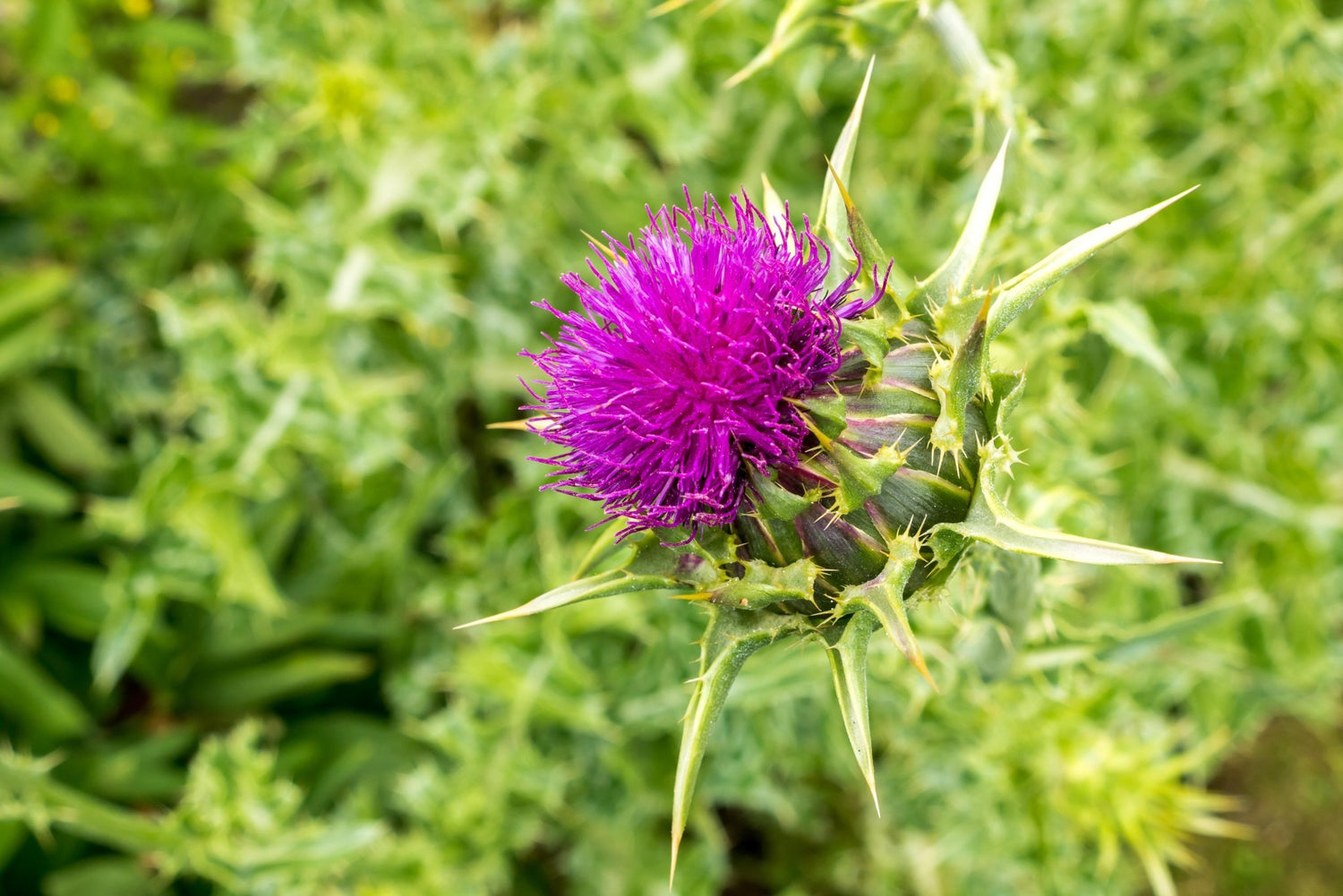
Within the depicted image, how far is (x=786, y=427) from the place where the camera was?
1.72 metres

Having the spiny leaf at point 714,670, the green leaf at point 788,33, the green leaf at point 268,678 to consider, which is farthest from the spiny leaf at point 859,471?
the green leaf at point 268,678

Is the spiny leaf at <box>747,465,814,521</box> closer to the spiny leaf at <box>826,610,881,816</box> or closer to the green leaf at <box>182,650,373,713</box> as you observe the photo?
the spiny leaf at <box>826,610,881,816</box>

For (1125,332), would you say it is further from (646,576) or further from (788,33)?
(646,576)

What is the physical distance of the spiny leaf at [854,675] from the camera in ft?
5.29

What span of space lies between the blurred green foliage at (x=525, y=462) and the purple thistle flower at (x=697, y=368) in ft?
3.65

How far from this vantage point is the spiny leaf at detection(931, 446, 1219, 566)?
5.08ft

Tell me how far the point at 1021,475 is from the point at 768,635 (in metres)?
1.30

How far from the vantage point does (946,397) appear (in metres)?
1.72

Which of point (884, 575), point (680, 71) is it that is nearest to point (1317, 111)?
point (680, 71)

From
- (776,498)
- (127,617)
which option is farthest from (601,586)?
(127,617)

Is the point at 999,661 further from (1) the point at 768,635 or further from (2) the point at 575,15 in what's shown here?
(2) the point at 575,15

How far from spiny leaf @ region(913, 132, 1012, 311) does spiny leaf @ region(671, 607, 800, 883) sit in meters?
0.65

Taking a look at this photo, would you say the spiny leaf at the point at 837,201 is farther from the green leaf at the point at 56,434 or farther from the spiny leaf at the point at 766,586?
the green leaf at the point at 56,434

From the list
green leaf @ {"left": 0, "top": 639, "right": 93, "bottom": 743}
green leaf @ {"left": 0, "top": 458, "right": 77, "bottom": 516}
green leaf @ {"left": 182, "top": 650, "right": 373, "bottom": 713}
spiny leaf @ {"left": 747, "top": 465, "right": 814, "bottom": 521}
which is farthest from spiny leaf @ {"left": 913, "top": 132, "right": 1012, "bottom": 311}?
green leaf @ {"left": 0, "top": 639, "right": 93, "bottom": 743}
